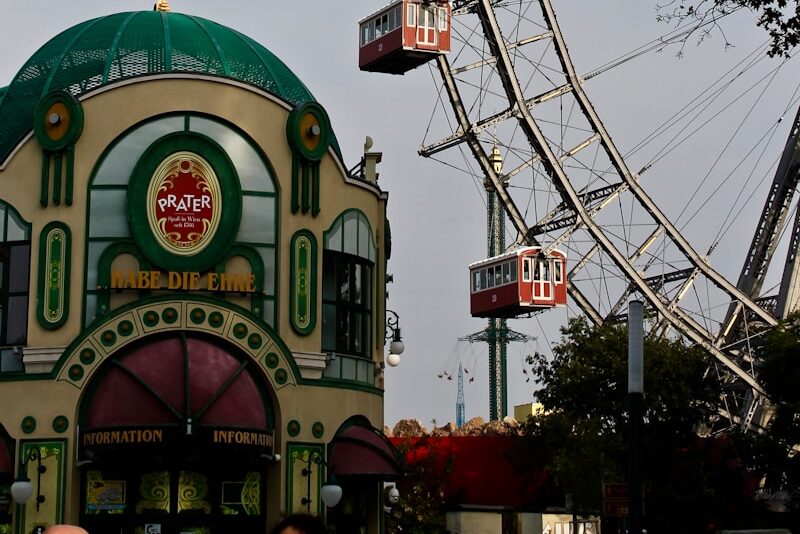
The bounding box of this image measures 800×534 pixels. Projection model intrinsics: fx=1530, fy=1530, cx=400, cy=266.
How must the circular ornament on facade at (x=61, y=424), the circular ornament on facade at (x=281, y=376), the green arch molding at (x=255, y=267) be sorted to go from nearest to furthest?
1. the circular ornament on facade at (x=61, y=424)
2. the circular ornament on facade at (x=281, y=376)
3. the green arch molding at (x=255, y=267)

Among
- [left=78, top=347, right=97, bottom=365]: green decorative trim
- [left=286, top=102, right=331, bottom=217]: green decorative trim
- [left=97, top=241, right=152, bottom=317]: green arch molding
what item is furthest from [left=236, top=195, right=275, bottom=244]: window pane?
[left=78, top=347, right=97, bottom=365]: green decorative trim

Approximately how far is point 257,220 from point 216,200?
3.72 feet

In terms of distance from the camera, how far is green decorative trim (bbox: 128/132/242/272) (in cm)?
3466

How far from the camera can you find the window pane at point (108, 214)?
3469 cm

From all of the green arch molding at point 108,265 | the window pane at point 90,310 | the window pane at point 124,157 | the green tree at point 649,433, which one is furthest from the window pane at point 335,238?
the green tree at point 649,433

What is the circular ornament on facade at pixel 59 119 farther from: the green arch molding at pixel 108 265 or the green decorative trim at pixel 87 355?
the green decorative trim at pixel 87 355

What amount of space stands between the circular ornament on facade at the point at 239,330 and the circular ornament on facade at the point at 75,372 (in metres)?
3.52

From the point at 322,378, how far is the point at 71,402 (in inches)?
236

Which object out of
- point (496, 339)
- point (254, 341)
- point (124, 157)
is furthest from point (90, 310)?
point (496, 339)

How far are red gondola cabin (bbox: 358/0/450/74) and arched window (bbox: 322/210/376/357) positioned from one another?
1853 centimetres

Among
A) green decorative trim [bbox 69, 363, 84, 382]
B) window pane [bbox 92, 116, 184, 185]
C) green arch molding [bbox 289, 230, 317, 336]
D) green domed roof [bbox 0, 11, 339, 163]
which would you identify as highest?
green domed roof [bbox 0, 11, 339, 163]

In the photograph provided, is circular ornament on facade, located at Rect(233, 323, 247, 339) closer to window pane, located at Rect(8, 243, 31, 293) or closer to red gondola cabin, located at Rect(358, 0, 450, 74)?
window pane, located at Rect(8, 243, 31, 293)

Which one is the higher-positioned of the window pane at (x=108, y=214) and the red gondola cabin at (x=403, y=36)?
the red gondola cabin at (x=403, y=36)

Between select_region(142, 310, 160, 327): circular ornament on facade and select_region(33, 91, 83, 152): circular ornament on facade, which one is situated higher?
select_region(33, 91, 83, 152): circular ornament on facade
